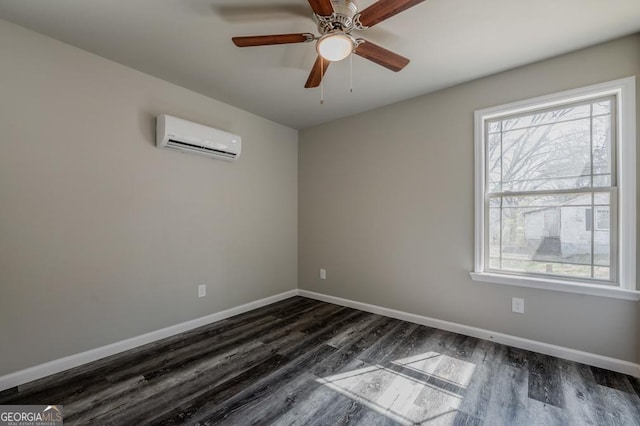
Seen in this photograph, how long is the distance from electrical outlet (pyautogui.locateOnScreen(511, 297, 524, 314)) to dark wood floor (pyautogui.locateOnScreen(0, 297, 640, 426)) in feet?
1.07

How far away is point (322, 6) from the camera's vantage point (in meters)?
1.40

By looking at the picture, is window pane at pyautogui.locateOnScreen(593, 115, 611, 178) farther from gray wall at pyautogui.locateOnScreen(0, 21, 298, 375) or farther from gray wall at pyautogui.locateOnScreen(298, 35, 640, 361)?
gray wall at pyautogui.locateOnScreen(0, 21, 298, 375)

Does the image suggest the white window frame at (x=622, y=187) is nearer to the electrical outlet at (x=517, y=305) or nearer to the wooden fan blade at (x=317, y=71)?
the electrical outlet at (x=517, y=305)

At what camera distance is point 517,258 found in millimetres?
2469

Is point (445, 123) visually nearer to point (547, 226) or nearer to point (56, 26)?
point (547, 226)

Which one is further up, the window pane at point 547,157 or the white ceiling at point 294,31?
the white ceiling at point 294,31

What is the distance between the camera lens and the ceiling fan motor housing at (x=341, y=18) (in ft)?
5.00

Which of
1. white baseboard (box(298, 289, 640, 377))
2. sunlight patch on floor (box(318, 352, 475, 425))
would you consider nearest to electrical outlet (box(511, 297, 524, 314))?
white baseboard (box(298, 289, 640, 377))

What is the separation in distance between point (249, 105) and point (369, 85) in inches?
54.8

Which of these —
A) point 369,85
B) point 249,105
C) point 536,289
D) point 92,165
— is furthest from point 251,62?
point 536,289

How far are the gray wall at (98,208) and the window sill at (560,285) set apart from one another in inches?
104

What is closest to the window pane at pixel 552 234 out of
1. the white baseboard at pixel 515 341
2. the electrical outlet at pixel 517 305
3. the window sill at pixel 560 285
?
the window sill at pixel 560 285

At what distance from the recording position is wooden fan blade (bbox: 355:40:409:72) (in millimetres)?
1725

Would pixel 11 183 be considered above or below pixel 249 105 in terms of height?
below
